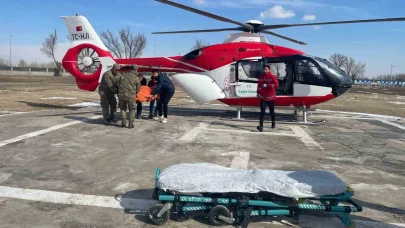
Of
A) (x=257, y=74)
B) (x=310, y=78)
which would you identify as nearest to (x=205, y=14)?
(x=257, y=74)

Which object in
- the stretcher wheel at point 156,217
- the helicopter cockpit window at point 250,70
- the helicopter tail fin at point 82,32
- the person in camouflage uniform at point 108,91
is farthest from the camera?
the helicopter tail fin at point 82,32

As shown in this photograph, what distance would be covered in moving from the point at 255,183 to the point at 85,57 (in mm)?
11364

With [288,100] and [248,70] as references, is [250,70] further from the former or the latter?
[288,100]

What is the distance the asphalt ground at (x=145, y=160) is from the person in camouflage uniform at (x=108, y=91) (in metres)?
0.43

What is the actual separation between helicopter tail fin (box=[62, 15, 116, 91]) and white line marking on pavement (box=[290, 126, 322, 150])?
7629 mm

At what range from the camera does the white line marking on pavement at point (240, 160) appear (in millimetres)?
5875

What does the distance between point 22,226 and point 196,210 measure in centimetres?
188

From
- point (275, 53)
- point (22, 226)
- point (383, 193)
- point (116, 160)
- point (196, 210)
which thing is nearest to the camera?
point (22, 226)

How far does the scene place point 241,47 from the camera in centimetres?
1129

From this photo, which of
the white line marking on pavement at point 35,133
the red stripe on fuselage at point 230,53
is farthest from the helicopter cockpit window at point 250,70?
the white line marking on pavement at point 35,133

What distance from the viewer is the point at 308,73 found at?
10.5 metres

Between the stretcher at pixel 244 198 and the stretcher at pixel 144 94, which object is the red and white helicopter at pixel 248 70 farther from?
the stretcher at pixel 244 198

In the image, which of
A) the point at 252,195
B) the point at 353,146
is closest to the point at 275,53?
the point at 353,146

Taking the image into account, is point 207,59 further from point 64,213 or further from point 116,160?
point 64,213
